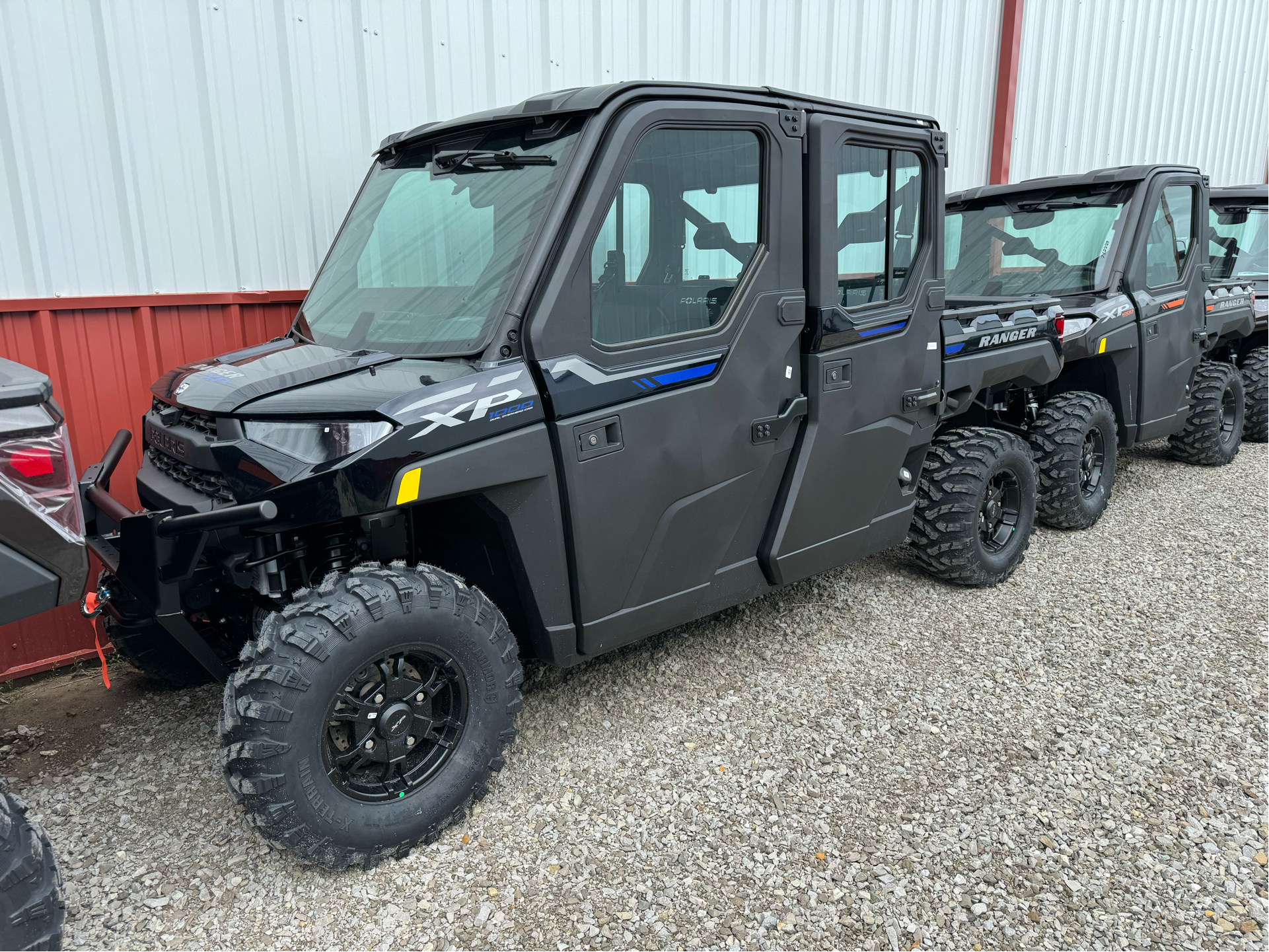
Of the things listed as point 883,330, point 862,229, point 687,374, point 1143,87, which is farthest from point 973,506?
point 1143,87

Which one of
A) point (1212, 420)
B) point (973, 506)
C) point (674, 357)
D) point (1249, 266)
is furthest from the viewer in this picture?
point (1249, 266)

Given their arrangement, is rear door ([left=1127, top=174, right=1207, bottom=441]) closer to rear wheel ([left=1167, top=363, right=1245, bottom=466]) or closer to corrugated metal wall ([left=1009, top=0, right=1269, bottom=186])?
rear wheel ([left=1167, top=363, right=1245, bottom=466])

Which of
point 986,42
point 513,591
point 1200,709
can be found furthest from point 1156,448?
point 513,591

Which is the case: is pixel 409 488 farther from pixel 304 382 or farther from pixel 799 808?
pixel 799 808

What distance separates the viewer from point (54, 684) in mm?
3658

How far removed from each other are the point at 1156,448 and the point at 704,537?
233 inches

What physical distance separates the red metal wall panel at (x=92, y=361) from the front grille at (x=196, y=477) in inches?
43.2

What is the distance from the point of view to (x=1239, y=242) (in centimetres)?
724

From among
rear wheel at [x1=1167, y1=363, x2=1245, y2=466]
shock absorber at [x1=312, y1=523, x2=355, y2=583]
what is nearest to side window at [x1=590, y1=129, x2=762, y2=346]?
shock absorber at [x1=312, y1=523, x2=355, y2=583]

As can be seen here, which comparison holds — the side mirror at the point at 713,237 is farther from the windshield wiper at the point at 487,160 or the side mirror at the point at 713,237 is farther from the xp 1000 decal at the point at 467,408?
the xp 1000 decal at the point at 467,408

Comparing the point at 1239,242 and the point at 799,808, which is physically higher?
the point at 1239,242

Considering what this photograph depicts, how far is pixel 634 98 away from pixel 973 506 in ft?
8.47

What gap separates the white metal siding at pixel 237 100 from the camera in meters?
3.47

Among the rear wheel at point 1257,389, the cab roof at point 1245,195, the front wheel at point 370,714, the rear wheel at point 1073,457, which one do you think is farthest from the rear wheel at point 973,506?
the cab roof at point 1245,195
